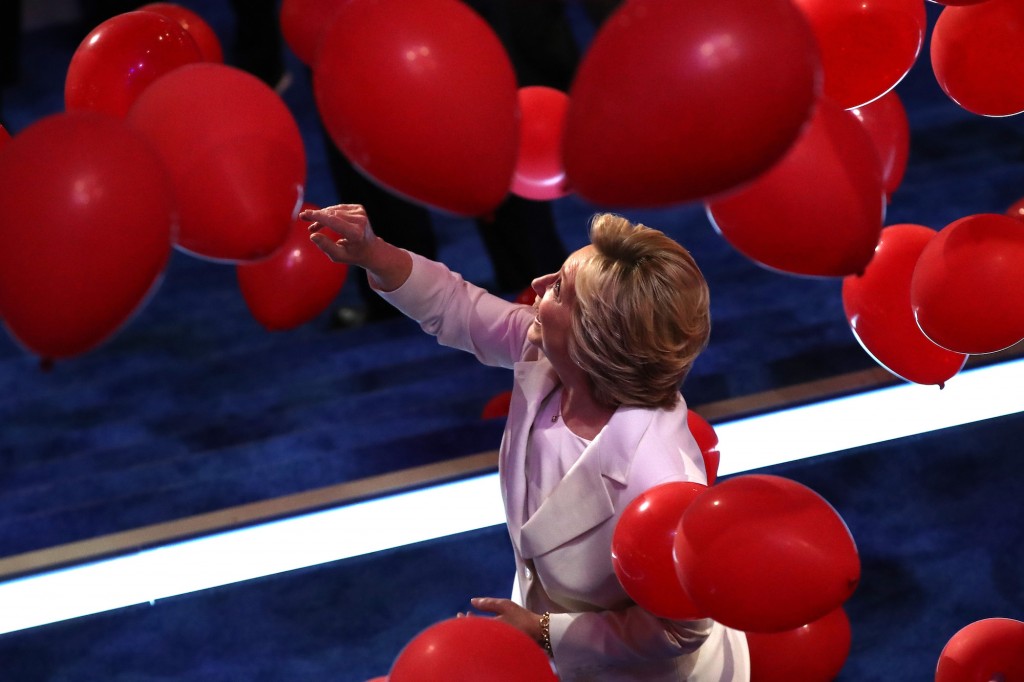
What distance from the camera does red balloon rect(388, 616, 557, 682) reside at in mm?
1142

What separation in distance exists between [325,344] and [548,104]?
1.60 meters

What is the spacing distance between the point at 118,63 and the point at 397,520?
123cm

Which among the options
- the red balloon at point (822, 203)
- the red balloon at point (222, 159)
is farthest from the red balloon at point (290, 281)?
the red balloon at point (822, 203)

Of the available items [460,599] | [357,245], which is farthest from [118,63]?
[460,599]

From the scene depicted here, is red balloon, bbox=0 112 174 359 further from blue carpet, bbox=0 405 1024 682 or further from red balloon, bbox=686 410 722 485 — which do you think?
blue carpet, bbox=0 405 1024 682

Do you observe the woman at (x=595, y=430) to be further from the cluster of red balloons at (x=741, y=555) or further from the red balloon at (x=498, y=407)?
the red balloon at (x=498, y=407)

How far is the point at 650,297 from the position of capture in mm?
1324

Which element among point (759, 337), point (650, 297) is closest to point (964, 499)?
point (759, 337)

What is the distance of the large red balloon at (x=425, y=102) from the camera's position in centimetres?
94

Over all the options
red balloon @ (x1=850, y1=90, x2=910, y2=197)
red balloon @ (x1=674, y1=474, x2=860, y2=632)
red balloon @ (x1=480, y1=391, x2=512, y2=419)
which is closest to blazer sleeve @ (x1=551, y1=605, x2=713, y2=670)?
red balloon @ (x1=674, y1=474, x2=860, y2=632)

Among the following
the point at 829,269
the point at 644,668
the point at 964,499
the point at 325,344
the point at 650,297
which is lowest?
the point at 325,344

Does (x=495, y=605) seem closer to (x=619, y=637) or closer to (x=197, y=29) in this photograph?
(x=619, y=637)

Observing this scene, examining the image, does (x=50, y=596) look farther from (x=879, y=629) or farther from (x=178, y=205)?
(x=879, y=629)

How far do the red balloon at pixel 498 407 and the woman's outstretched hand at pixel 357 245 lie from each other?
0.99m
